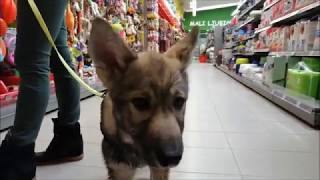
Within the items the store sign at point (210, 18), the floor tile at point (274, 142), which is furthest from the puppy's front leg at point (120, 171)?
the store sign at point (210, 18)

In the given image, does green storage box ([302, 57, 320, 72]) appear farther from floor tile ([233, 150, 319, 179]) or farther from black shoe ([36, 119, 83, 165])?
black shoe ([36, 119, 83, 165])

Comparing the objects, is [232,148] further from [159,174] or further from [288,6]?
[288,6]

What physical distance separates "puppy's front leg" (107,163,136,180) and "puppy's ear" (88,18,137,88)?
27 centimetres

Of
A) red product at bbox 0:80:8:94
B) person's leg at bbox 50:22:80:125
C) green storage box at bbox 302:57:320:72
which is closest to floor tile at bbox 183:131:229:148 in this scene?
person's leg at bbox 50:22:80:125

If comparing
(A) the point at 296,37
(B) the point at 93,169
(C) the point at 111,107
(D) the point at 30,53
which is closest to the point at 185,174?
(B) the point at 93,169

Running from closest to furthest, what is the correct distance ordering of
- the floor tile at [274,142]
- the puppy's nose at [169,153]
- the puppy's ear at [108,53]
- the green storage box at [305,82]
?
1. the puppy's nose at [169,153]
2. the puppy's ear at [108,53]
3. the floor tile at [274,142]
4. the green storage box at [305,82]

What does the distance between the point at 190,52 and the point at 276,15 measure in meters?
3.25

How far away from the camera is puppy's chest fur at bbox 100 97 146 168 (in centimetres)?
92

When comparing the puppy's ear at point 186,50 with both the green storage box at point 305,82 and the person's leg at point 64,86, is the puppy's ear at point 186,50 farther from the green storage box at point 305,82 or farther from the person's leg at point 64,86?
the green storage box at point 305,82

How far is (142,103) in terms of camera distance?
791 mm

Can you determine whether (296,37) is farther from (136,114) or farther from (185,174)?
(136,114)

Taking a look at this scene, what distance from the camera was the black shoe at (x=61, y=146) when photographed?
139 cm

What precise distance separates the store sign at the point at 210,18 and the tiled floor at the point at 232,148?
15943 millimetres

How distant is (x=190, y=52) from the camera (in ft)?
3.19
